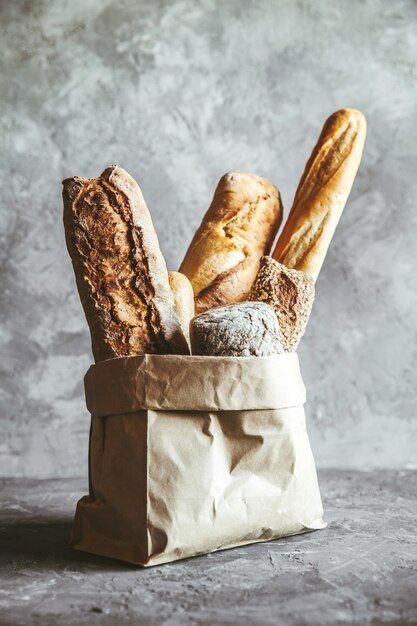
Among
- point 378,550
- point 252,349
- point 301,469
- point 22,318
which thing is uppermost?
point 22,318

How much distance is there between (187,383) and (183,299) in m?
0.25

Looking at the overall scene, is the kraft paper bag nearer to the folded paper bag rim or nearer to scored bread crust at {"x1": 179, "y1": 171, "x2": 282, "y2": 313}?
the folded paper bag rim

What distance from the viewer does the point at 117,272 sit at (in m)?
1.14

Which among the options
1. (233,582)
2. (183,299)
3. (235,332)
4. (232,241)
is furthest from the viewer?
(232,241)

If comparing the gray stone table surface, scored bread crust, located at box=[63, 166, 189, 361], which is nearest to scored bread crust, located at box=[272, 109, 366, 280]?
scored bread crust, located at box=[63, 166, 189, 361]

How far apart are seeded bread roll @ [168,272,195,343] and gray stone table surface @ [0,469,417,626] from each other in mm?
379

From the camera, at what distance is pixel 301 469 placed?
113 centimetres

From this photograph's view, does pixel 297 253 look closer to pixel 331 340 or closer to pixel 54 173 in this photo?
pixel 331 340

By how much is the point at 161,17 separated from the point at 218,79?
25 centimetres

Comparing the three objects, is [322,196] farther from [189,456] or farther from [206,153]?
[206,153]

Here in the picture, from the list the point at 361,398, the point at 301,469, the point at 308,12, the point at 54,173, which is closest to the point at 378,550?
the point at 301,469

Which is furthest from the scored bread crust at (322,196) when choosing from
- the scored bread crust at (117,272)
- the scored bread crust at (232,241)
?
the scored bread crust at (117,272)

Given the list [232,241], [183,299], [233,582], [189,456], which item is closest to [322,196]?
[232,241]

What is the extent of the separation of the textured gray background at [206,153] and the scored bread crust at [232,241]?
2.27ft
